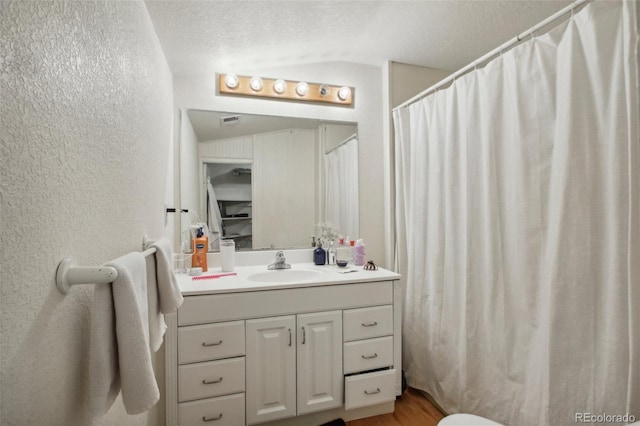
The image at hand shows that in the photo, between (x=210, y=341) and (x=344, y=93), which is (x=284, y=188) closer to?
(x=344, y=93)

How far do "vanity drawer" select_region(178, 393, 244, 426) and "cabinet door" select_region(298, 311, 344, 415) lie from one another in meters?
0.31

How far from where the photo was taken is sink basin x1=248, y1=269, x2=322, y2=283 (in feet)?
5.75

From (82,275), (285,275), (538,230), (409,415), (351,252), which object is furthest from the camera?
(351,252)

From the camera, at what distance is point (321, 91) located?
6.72 ft

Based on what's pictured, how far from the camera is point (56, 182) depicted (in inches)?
21.7

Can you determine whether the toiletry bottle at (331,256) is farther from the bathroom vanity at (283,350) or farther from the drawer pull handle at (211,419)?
the drawer pull handle at (211,419)

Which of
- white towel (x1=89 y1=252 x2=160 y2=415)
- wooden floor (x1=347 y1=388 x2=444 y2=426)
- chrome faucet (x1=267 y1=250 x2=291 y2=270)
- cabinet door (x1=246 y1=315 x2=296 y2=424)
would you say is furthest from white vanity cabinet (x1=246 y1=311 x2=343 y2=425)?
white towel (x1=89 y1=252 x2=160 y2=415)

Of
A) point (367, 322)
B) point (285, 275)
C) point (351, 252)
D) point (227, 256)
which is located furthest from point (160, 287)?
point (351, 252)

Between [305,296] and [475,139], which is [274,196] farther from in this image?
[475,139]

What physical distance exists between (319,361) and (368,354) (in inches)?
11.3

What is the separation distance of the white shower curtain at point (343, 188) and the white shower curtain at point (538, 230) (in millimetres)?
515

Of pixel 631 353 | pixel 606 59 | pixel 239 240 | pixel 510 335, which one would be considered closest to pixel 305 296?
pixel 239 240
